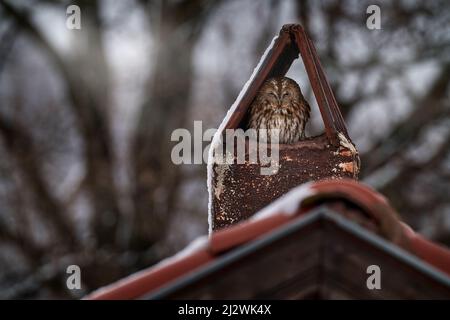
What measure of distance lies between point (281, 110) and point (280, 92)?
23 centimetres

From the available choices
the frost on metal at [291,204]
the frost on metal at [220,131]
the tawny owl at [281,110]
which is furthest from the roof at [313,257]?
the tawny owl at [281,110]

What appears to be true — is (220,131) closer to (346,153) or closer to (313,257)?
(346,153)

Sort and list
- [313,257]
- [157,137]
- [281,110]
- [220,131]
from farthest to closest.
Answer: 1. [157,137]
2. [281,110]
3. [220,131]
4. [313,257]

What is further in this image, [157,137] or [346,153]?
[157,137]

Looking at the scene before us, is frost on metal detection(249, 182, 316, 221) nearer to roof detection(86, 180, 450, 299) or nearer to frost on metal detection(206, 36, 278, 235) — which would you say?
roof detection(86, 180, 450, 299)

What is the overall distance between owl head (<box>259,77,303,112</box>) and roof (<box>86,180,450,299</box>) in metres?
1.91

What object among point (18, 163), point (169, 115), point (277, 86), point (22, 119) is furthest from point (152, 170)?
point (277, 86)

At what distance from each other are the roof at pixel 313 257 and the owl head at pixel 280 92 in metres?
1.91

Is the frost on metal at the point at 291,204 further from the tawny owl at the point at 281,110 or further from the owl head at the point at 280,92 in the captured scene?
the owl head at the point at 280,92

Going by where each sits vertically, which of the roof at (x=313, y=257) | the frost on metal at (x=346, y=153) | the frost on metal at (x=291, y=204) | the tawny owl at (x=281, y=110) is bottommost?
the roof at (x=313, y=257)

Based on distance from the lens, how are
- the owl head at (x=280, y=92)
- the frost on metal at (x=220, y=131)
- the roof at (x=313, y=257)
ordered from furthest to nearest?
1. the owl head at (x=280, y=92)
2. the frost on metal at (x=220, y=131)
3. the roof at (x=313, y=257)

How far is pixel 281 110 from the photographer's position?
383 centimetres

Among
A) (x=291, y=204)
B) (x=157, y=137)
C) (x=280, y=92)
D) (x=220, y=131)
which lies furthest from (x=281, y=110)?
(x=157, y=137)

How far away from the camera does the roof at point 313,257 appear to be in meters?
1.84
